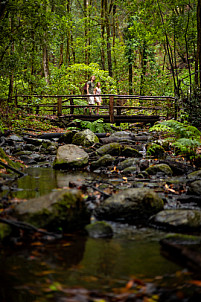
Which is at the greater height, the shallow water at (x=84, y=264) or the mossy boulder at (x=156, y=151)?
the mossy boulder at (x=156, y=151)

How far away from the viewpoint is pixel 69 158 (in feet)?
25.2

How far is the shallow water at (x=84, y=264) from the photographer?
2.26m

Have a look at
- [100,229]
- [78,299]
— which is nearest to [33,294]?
[78,299]

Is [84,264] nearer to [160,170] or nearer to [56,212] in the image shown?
[56,212]

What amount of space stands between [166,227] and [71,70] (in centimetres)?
1872

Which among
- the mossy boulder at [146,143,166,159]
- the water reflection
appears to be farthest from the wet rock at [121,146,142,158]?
the water reflection

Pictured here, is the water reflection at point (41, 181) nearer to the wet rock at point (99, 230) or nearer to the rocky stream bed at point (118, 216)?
the rocky stream bed at point (118, 216)

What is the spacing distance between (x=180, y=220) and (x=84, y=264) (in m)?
1.48

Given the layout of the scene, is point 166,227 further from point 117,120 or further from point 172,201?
point 117,120

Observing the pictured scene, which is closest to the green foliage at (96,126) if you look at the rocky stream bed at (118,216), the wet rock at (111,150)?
the wet rock at (111,150)

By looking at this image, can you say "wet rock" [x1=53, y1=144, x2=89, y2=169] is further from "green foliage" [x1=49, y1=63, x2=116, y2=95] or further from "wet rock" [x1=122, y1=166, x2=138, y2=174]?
"green foliage" [x1=49, y1=63, x2=116, y2=95]

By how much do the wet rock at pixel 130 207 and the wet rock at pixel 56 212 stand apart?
1.43 feet

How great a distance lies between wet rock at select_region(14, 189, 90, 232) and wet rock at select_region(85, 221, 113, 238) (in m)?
0.15

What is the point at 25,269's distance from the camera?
8.11 ft
